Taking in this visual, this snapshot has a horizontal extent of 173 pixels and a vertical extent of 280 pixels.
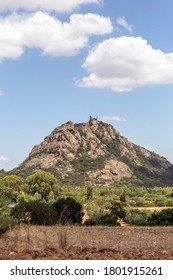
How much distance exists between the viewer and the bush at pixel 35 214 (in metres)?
26.7

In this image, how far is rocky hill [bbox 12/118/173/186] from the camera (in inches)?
5915

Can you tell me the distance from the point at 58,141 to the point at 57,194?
323ft

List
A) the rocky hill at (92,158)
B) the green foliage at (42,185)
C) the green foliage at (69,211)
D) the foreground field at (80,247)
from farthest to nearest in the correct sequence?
the rocky hill at (92,158), the green foliage at (42,185), the green foliage at (69,211), the foreground field at (80,247)

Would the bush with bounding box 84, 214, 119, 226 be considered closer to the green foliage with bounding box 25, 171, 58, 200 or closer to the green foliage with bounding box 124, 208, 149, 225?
the green foliage with bounding box 124, 208, 149, 225

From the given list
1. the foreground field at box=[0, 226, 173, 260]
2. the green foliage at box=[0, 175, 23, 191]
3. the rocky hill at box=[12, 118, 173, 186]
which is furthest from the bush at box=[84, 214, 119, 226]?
the rocky hill at box=[12, 118, 173, 186]

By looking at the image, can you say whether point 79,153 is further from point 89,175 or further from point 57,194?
point 57,194

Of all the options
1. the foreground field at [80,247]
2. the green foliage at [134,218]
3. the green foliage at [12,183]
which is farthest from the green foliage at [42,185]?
the foreground field at [80,247]

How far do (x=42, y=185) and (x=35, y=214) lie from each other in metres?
38.5

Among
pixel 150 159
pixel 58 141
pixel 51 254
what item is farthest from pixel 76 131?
pixel 51 254

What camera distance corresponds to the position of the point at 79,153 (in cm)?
15962

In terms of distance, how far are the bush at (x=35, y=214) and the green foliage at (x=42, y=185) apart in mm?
36713

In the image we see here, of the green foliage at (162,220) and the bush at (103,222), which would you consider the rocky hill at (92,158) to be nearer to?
the bush at (103,222)

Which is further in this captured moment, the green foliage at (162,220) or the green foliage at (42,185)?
the green foliage at (42,185)
